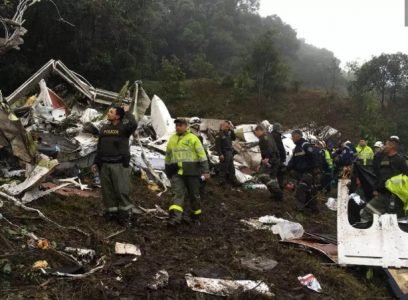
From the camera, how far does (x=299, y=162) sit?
26.8ft

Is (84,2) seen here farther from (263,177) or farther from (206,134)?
(263,177)

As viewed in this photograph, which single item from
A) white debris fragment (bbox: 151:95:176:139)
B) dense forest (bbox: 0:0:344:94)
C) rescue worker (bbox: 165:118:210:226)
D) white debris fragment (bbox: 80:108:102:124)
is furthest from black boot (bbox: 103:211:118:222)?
white debris fragment (bbox: 151:95:176:139)

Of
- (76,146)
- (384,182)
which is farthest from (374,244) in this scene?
(76,146)

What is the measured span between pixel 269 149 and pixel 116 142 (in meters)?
3.72

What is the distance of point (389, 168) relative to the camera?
6109 mm

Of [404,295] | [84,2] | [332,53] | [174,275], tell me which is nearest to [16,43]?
[174,275]

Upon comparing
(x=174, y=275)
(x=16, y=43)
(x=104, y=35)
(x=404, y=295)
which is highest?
(x=104, y=35)

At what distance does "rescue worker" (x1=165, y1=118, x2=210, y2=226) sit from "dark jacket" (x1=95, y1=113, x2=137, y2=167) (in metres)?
0.63

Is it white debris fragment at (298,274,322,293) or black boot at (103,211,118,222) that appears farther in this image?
black boot at (103,211,118,222)

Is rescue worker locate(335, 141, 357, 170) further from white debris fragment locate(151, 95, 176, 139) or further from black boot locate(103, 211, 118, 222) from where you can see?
black boot locate(103, 211, 118, 222)

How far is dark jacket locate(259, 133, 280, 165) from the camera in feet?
28.8

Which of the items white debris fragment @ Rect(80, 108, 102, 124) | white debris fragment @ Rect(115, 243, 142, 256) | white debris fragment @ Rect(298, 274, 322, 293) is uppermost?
white debris fragment @ Rect(80, 108, 102, 124)

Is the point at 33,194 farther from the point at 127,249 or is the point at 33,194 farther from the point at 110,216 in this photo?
the point at 127,249

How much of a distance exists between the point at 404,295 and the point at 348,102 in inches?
831
